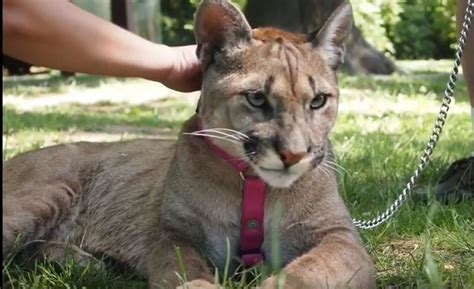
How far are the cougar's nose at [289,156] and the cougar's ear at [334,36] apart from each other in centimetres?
56

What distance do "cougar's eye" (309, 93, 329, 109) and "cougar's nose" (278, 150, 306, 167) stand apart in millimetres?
259

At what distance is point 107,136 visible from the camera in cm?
768

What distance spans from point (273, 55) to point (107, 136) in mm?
4741

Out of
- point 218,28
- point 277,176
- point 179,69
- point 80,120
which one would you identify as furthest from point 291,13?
point 277,176

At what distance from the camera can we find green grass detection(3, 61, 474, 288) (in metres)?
3.17

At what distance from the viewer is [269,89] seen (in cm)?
299

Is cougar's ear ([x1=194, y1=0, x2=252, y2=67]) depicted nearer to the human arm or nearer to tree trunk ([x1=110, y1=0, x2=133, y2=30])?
the human arm

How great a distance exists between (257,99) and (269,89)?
55 mm

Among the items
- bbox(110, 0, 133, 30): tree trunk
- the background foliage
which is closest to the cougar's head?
bbox(110, 0, 133, 30): tree trunk

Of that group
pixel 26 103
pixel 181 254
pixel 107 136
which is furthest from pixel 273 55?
pixel 26 103

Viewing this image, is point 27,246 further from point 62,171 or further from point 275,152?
point 275,152

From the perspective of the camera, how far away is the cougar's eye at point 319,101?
3.09 meters

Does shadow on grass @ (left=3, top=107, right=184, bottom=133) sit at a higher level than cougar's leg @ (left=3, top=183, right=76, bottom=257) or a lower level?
lower

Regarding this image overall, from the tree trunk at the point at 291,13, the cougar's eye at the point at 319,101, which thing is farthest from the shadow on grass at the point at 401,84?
the cougar's eye at the point at 319,101
